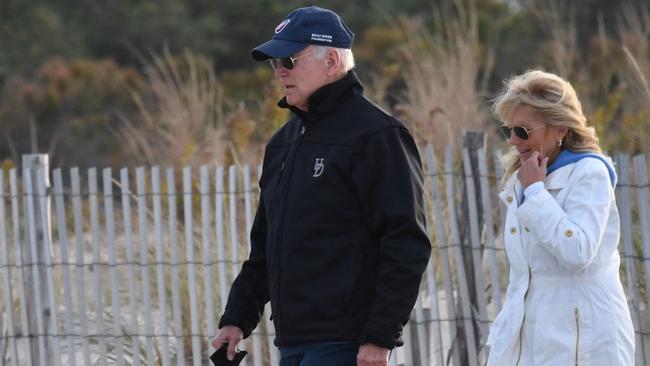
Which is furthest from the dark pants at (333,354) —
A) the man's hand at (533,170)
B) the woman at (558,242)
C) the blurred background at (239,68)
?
the blurred background at (239,68)

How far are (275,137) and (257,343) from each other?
2.26 meters

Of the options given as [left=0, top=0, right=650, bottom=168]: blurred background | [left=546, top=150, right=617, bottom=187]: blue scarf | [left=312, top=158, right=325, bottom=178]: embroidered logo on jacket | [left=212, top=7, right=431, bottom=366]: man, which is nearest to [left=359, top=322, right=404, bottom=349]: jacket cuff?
[left=212, top=7, right=431, bottom=366]: man

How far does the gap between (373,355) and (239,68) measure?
21.6m

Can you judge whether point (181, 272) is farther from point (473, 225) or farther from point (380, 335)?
point (380, 335)

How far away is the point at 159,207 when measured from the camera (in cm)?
677

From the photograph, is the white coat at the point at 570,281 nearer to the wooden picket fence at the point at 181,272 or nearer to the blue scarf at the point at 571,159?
the blue scarf at the point at 571,159

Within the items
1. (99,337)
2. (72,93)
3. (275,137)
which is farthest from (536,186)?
(72,93)

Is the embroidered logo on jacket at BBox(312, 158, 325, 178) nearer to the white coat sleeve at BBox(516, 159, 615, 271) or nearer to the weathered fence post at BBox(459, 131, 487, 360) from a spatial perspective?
the white coat sleeve at BBox(516, 159, 615, 271)

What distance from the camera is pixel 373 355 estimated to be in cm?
402

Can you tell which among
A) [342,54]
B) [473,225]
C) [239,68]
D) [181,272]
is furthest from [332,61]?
[239,68]

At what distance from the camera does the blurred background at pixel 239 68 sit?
29.6ft

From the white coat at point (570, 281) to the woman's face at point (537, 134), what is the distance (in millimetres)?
109

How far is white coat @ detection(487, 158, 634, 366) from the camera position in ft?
12.8

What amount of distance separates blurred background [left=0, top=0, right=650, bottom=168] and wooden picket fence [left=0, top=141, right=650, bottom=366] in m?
0.89
